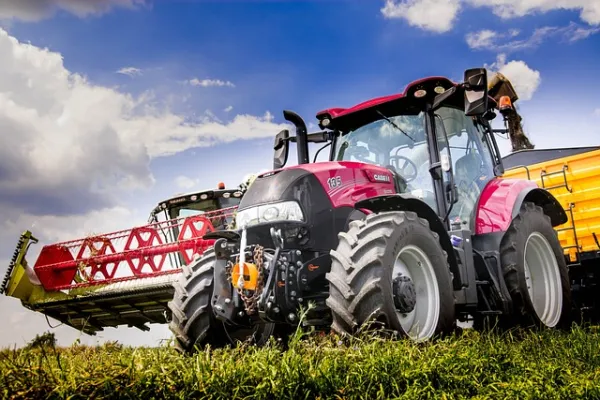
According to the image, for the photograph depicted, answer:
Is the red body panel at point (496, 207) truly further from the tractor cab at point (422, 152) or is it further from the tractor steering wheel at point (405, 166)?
the tractor steering wheel at point (405, 166)

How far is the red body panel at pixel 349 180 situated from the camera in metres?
5.08

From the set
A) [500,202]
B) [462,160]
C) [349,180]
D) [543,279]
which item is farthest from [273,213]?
[543,279]

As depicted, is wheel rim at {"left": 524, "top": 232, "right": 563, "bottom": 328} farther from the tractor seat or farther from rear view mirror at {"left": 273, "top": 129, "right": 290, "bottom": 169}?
rear view mirror at {"left": 273, "top": 129, "right": 290, "bottom": 169}

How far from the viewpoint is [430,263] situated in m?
4.85

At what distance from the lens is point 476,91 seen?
5379mm

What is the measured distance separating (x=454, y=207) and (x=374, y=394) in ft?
11.0

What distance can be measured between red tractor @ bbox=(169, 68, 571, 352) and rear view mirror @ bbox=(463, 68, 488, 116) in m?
0.01

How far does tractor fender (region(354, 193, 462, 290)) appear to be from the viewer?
4.82 metres

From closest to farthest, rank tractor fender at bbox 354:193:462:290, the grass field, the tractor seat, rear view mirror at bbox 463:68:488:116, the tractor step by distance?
the grass field → tractor fender at bbox 354:193:462:290 → rear view mirror at bbox 463:68:488:116 → the tractor seat → the tractor step

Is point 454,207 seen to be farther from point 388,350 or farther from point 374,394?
point 374,394

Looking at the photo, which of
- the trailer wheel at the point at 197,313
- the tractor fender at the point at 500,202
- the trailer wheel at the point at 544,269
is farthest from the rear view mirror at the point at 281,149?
the trailer wheel at the point at 544,269

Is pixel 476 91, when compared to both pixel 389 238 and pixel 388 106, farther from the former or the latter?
pixel 389 238

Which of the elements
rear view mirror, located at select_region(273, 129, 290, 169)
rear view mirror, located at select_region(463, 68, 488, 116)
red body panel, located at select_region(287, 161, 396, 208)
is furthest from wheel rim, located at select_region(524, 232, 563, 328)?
rear view mirror, located at select_region(273, 129, 290, 169)

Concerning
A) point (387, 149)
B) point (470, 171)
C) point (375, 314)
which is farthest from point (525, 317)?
point (375, 314)
